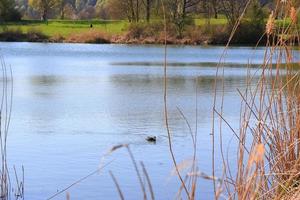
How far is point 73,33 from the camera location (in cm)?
4344

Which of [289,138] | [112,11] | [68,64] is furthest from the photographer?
[112,11]

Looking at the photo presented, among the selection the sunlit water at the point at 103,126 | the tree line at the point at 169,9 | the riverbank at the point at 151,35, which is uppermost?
the tree line at the point at 169,9

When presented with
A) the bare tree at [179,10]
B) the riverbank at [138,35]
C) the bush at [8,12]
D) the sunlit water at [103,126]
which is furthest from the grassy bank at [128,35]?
the sunlit water at [103,126]

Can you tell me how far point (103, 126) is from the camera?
917 cm

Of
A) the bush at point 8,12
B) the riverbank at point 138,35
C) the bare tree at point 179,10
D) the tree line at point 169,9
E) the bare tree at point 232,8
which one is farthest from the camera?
the bush at point 8,12

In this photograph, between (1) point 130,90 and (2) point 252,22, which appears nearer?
(1) point 130,90

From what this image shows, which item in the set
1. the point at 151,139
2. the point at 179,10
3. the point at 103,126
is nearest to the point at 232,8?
the point at 179,10

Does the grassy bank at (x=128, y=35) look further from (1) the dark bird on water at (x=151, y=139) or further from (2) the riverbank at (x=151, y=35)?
(1) the dark bird on water at (x=151, y=139)

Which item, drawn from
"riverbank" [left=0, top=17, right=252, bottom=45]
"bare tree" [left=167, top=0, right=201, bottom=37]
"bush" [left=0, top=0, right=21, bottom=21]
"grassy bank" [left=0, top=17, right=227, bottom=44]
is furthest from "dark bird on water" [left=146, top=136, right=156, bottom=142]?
"bush" [left=0, top=0, right=21, bottom=21]

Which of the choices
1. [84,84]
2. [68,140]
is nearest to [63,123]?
[68,140]

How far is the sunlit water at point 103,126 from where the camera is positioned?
6.19m

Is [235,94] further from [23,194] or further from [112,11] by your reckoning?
[112,11]

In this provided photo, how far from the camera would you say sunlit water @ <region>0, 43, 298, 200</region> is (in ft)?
20.3

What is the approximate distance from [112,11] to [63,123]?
42.6 meters
